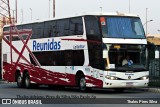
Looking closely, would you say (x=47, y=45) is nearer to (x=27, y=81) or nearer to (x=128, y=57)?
(x=27, y=81)

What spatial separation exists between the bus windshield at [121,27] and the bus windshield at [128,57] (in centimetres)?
57

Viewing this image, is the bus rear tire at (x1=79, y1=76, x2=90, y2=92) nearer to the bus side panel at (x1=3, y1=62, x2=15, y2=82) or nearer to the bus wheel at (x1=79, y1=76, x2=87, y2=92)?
the bus wheel at (x1=79, y1=76, x2=87, y2=92)

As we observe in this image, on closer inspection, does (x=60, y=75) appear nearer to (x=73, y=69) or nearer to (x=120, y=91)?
(x=73, y=69)

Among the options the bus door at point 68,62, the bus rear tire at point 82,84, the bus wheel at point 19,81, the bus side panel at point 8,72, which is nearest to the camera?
the bus rear tire at point 82,84

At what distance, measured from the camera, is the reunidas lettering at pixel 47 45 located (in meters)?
29.1

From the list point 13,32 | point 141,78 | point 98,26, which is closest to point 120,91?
point 141,78

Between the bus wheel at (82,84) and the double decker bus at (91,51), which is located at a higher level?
the double decker bus at (91,51)

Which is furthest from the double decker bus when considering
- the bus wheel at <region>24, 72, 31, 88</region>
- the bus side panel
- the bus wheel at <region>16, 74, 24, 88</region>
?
the bus side panel

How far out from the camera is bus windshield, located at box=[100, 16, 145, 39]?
83.4 feet

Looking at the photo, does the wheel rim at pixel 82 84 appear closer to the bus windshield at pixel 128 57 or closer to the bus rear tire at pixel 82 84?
the bus rear tire at pixel 82 84

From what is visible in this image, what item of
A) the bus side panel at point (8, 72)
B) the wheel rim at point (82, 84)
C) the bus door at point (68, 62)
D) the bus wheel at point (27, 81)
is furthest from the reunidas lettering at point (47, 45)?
the bus side panel at point (8, 72)

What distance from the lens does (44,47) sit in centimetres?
3033

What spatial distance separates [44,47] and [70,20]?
10.8ft

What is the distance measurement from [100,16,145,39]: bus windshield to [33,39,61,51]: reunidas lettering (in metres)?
4.20
